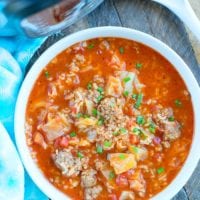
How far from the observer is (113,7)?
2.90 m

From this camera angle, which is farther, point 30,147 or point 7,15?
point 30,147

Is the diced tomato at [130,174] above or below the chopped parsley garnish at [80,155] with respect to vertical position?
below

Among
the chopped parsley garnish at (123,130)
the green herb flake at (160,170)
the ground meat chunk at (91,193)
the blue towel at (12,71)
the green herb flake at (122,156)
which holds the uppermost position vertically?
the blue towel at (12,71)

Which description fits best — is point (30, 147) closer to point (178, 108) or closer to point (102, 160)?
point (102, 160)

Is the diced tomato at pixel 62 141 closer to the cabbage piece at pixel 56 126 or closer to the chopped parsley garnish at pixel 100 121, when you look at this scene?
the cabbage piece at pixel 56 126

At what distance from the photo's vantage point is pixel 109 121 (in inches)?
108

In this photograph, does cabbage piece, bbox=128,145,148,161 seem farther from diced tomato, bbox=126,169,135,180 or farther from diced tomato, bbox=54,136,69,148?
diced tomato, bbox=54,136,69,148

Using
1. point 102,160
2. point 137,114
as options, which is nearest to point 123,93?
point 137,114

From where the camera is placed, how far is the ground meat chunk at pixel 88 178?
2.72 m

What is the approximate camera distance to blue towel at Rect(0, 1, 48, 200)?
2.78m

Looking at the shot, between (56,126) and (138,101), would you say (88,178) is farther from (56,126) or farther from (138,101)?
(138,101)

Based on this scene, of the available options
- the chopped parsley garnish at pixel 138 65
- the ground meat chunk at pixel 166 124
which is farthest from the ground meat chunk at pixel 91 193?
the chopped parsley garnish at pixel 138 65

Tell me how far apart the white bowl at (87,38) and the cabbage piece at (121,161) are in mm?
178

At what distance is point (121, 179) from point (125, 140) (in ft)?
0.51
